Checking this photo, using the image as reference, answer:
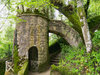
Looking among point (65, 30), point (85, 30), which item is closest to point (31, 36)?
point (65, 30)

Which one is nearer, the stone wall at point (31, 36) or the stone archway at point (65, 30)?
the stone wall at point (31, 36)

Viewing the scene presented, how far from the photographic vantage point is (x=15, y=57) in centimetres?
511

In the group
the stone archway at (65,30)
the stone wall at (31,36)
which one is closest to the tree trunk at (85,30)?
the stone wall at (31,36)

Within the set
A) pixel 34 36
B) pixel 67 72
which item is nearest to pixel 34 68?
pixel 34 36

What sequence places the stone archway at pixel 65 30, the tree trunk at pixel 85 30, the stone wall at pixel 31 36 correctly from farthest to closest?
the stone archway at pixel 65 30 → the stone wall at pixel 31 36 → the tree trunk at pixel 85 30

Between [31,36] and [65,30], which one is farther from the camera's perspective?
[65,30]

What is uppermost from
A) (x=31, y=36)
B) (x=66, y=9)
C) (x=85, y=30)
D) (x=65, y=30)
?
(x=66, y=9)

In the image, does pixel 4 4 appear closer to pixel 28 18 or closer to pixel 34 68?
pixel 28 18

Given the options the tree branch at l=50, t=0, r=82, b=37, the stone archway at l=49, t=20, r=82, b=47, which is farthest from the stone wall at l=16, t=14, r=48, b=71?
the tree branch at l=50, t=0, r=82, b=37

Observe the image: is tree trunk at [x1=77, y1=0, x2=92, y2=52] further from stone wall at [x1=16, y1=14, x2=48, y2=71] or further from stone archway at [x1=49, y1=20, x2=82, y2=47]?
stone archway at [x1=49, y1=20, x2=82, y2=47]

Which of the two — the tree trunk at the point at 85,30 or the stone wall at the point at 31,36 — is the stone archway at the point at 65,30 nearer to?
the stone wall at the point at 31,36

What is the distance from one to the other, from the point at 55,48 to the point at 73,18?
6.05 m

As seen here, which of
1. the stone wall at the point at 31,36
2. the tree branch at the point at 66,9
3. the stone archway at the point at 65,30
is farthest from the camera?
the stone archway at the point at 65,30

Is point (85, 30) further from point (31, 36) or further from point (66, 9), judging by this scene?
point (31, 36)
